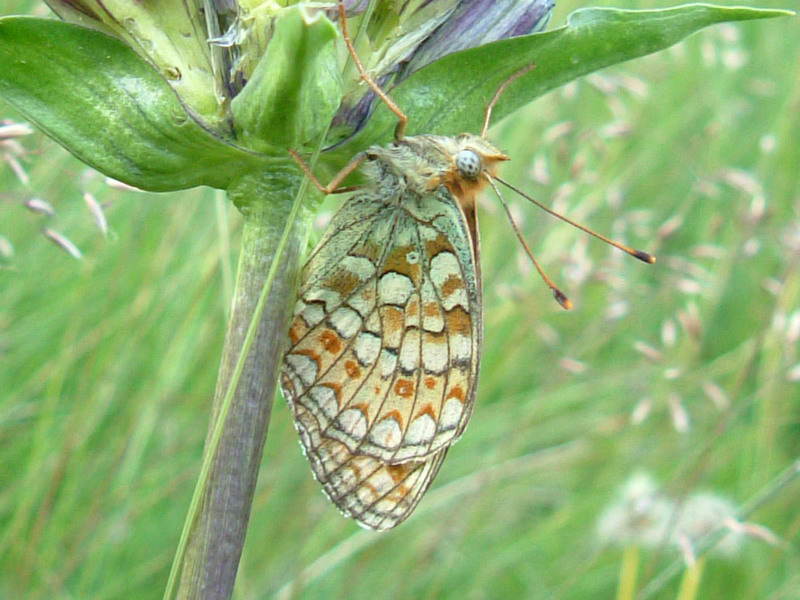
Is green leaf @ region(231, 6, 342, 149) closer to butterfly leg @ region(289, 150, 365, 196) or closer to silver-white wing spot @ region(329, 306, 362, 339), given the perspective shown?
butterfly leg @ region(289, 150, 365, 196)

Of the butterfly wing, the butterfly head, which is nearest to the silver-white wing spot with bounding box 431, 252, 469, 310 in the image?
the butterfly wing

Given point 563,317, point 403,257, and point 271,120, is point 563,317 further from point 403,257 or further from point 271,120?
point 271,120

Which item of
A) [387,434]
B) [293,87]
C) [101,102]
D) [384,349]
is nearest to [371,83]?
[293,87]

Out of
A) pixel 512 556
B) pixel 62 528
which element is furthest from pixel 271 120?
pixel 512 556

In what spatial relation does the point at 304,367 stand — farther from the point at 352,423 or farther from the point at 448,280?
the point at 448,280

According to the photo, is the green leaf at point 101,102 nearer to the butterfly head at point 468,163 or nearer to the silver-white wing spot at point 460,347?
the butterfly head at point 468,163

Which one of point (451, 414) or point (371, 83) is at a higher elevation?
point (371, 83)
